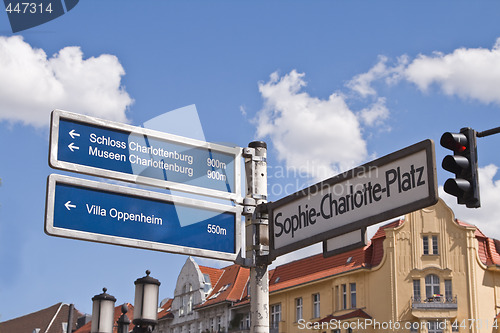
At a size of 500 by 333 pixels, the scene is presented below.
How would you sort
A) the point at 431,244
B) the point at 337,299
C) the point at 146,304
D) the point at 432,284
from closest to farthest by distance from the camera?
the point at 146,304 < the point at 432,284 < the point at 431,244 < the point at 337,299

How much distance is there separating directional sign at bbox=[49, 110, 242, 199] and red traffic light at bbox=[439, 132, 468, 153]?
5.77ft

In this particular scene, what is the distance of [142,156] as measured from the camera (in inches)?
223

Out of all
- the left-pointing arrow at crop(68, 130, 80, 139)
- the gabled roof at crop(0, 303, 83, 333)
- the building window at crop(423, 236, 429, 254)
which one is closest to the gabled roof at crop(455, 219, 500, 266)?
the building window at crop(423, 236, 429, 254)

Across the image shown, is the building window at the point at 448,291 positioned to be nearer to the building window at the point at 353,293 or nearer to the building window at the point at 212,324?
the building window at the point at 353,293

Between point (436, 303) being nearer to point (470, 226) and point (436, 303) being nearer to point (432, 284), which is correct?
point (432, 284)

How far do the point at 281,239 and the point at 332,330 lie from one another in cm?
→ 3942

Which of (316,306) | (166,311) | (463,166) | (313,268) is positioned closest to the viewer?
(463,166)

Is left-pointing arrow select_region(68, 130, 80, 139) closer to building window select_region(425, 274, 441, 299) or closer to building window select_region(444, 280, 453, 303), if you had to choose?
building window select_region(444, 280, 453, 303)

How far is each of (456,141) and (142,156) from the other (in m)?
2.59

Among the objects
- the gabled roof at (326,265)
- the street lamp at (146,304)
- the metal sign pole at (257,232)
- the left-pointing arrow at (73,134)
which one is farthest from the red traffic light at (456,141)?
the gabled roof at (326,265)

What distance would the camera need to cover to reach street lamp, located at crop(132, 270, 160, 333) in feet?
30.9

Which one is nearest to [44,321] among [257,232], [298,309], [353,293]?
[298,309]

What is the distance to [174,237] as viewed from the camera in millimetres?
5562

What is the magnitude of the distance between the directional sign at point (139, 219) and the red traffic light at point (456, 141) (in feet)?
6.20
